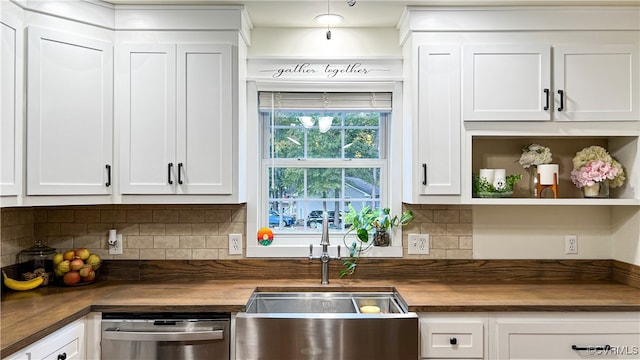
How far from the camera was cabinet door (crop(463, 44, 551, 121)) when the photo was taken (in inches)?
85.0

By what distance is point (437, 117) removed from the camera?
219 cm

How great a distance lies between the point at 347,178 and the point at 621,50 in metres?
1.61

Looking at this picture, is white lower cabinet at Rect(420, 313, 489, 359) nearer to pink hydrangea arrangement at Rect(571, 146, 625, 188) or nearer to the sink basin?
the sink basin

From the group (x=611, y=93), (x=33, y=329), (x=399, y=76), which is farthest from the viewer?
(x=399, y=76)

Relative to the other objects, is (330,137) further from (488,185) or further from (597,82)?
(597,82)

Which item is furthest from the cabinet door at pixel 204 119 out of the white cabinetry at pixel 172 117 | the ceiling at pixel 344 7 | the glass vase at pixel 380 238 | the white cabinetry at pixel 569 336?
the white cabinetry at pixel 569 336

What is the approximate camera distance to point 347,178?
105 inches

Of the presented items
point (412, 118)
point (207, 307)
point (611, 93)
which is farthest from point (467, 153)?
point (207, 307)

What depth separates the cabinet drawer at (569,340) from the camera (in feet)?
6.17

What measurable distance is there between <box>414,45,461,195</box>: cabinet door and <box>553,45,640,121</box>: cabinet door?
1.73 ft

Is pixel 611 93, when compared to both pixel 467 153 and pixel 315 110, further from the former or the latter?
pixel 315 110

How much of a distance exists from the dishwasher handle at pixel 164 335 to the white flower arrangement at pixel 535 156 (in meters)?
1.82

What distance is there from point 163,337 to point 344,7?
1851 mm

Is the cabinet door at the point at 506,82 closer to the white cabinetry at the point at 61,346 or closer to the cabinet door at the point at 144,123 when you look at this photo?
the cabinet door at the point at 144,123
